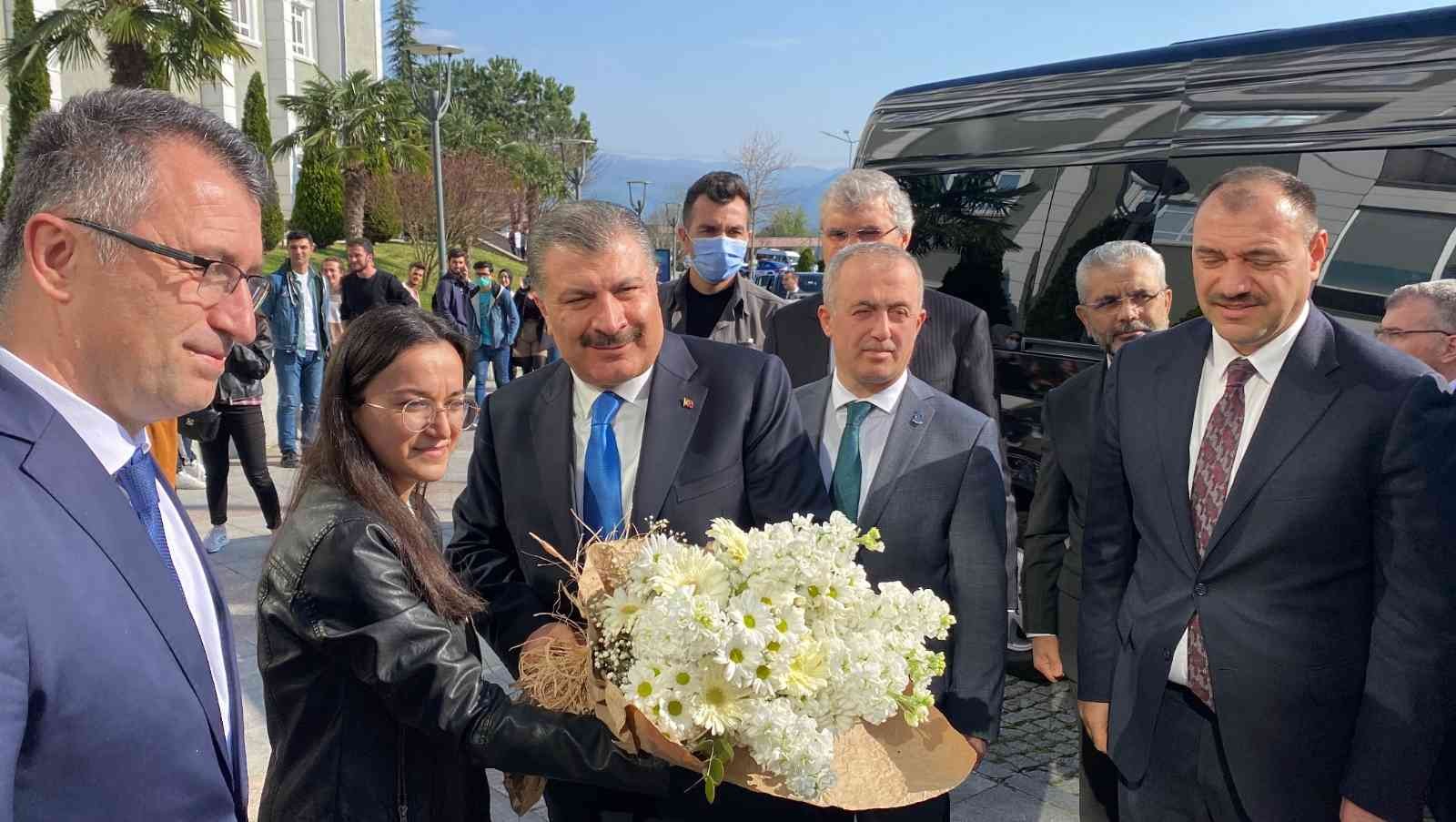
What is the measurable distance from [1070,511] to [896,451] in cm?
83

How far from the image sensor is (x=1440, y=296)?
9.89ft

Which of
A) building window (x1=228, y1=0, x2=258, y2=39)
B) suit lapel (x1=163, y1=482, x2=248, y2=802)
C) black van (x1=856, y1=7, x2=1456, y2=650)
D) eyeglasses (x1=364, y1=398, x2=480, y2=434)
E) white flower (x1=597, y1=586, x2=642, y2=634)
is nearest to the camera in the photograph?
suit lapel (x1=163, y1=482, x2=248, y2=802)

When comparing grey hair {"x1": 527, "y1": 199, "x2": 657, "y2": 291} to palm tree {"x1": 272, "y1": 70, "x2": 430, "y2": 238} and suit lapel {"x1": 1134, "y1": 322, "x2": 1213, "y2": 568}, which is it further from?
palm tree {"x1": 272, "y1": 70, "x2": 430, "y2": 238}

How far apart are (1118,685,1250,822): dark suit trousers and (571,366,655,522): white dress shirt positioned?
4.34ft

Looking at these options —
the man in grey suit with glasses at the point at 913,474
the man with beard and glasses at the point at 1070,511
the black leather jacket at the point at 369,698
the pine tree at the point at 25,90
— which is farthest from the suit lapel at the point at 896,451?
the pine tree at the point at 25,90

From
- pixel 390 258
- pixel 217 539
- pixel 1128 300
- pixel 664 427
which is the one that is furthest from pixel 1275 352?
pixel 390 258

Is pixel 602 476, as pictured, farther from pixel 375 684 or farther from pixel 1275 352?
pixel 1275 352

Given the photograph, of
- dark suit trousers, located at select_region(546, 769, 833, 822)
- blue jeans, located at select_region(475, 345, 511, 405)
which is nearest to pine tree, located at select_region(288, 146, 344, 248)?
blue jeans, located at select_region(475, 345, 511, 405)

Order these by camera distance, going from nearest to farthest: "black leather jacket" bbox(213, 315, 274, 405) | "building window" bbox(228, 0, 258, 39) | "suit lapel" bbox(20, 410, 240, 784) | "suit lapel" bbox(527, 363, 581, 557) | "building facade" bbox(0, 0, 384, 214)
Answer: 1. "suit lapel" bbox(20, 410, 240, 784)
2. "suit lapel" bbox(527, 363, 581, 557)
3. "black leather jacket" bbox(213, 315, 274, 405)
4. "building facade" bbox(0, 0, 384, 214)
5. "building window" bbox(228, 0, 258, 39)

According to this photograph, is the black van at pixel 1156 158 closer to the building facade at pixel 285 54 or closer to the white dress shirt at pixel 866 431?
the white dress shirt at pixel 866 431

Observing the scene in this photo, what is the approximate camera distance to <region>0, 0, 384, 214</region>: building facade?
29203 mm

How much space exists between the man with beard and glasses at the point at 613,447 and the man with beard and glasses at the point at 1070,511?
3.19ft

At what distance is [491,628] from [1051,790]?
98.6 inches

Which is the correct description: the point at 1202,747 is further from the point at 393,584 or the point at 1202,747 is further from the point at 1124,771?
the point at 393,584
